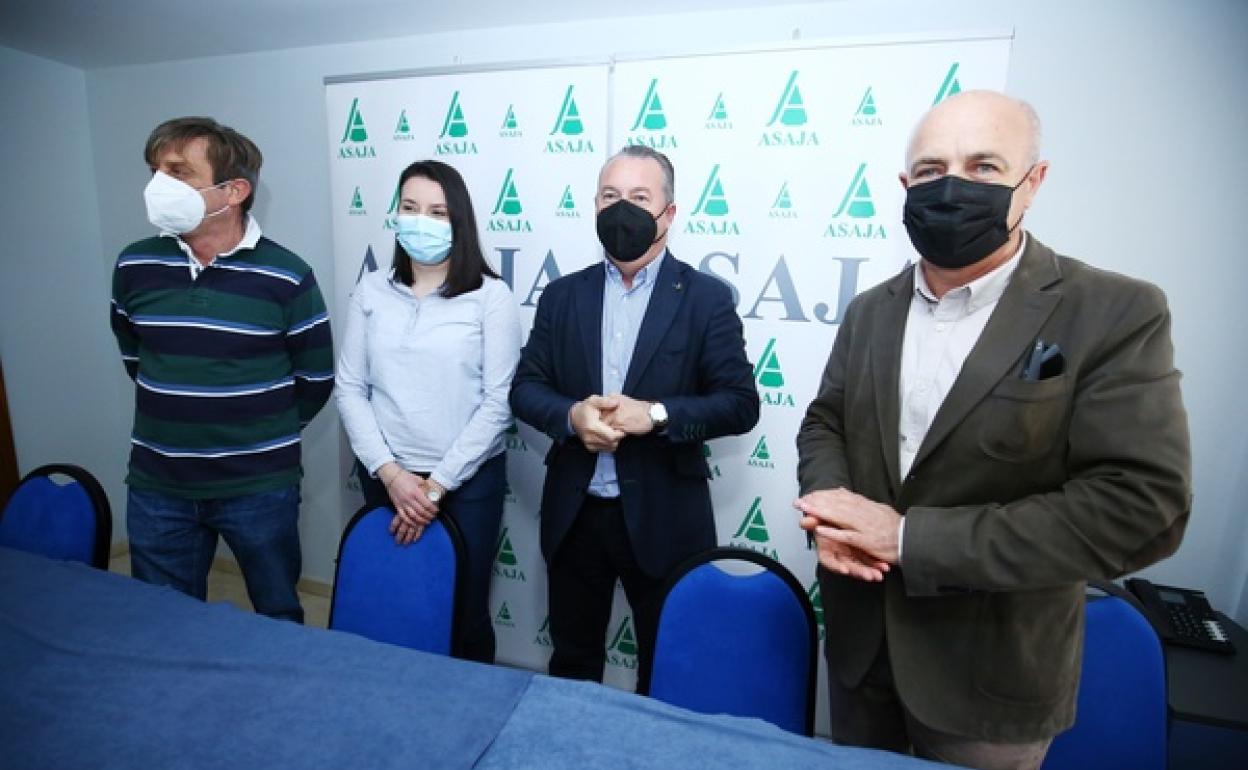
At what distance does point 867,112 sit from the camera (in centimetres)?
191

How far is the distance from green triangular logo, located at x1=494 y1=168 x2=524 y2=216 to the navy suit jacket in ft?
2.38

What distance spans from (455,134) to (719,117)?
3.42ft

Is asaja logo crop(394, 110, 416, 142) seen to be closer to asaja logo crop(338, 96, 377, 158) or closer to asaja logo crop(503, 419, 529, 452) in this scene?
asaja logo crop(338, 96, 377, 158)

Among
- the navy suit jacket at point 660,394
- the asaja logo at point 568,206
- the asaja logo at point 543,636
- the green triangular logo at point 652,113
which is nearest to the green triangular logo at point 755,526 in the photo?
the navy suit jacket at point 660,394

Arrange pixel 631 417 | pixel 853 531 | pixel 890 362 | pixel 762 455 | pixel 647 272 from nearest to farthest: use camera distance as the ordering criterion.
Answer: pixel 853 531 < pixel 890 362 < pixel 631 417 < pixel 647 272 < pixel 762 455

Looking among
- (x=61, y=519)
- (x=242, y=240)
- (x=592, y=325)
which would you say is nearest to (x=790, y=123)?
(x=592, y=325)

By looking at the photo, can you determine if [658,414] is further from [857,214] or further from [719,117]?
[719,117]

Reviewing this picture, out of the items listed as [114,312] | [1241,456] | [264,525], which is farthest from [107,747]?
[1241,456]

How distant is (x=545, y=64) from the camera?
219 cm

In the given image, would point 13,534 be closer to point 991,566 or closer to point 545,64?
point 545,64

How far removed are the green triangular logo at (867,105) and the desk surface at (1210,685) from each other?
5.94ft

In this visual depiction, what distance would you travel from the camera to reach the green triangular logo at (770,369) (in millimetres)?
2148

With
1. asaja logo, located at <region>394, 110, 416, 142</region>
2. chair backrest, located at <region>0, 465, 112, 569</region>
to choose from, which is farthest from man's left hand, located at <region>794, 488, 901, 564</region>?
asaja logo, located at <region>394, 110, 416, 142</region>

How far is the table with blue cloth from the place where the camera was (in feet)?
2.95
